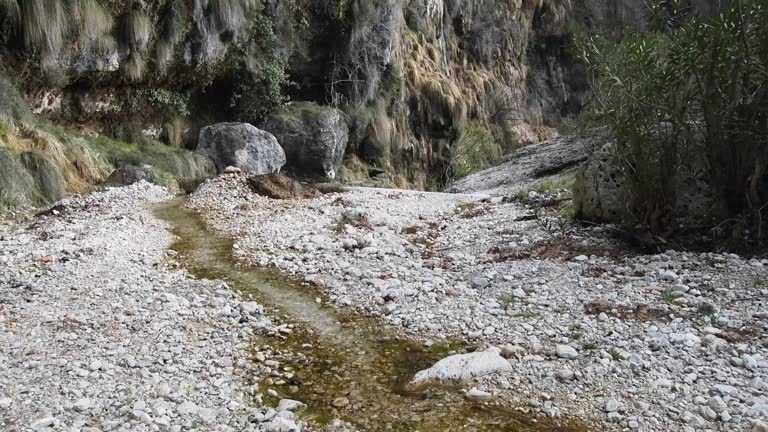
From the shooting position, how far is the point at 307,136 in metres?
21.3

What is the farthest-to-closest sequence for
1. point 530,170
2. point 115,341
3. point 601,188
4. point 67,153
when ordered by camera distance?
point 530,170 → point 67,153 → point 601,188 → point 115,341

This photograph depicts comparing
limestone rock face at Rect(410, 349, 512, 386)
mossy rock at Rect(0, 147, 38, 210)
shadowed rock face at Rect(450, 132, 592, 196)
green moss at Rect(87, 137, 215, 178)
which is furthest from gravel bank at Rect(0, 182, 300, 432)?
shadowed rock face at Rect(450, 132, 592, 196)

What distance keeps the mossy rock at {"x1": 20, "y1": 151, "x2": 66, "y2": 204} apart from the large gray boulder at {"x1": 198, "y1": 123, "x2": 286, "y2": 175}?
689cm

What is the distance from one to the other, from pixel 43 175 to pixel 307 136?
11195 millimetres

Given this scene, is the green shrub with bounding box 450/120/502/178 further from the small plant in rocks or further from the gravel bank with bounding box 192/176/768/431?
the small plant in rocks

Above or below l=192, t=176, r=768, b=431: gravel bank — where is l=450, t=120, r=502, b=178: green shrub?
above

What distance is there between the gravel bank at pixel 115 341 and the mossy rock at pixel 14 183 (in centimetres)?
208

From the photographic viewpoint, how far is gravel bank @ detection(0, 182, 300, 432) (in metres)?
3.68

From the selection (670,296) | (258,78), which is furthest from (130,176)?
(670,296)

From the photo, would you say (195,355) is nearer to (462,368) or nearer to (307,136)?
(462,368)

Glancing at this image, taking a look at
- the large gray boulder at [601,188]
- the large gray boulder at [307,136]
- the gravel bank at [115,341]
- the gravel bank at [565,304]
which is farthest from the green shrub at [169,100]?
the large gray boulder at [601,188]

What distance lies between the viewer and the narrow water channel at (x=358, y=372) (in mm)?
3797

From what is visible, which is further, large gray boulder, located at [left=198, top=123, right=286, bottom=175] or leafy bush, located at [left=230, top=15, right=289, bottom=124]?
leafy bush, located at [left=230, top=15, right=289, bottom=124]

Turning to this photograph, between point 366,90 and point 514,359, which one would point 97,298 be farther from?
point 366,90
